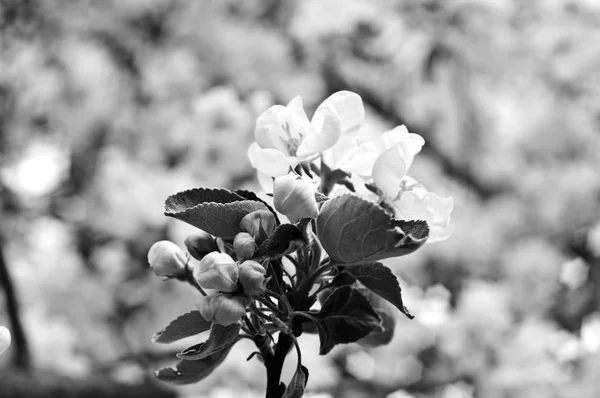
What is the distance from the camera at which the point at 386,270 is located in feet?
1.25

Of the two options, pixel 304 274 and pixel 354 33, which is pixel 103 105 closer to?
pixel 354 33

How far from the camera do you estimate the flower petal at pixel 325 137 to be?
1.36 ft

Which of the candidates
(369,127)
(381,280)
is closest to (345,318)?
(381,280)

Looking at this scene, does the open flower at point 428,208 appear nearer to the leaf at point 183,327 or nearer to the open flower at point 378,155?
the open flower at point 378,155

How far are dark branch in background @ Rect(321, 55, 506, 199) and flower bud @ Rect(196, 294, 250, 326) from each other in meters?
2.10

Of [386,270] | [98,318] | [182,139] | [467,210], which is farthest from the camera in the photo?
[467,210]

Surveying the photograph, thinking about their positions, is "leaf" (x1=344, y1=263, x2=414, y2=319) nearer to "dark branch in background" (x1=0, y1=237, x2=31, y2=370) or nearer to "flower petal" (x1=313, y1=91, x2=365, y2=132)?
"flower petal" (x1=313, y1=91, x2=365, y2=132)

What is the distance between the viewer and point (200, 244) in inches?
16.4

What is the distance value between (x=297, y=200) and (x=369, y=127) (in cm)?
171

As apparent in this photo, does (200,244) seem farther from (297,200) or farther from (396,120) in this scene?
(396,120)

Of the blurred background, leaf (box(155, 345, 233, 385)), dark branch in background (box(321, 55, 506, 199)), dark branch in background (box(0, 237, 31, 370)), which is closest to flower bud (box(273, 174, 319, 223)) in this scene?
leaf (box(155, 345, 233, 385))

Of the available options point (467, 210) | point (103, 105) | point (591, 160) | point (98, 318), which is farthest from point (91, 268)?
point (591, 160)

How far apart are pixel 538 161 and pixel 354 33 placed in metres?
1.00

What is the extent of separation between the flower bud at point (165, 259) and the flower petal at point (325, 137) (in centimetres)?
11
